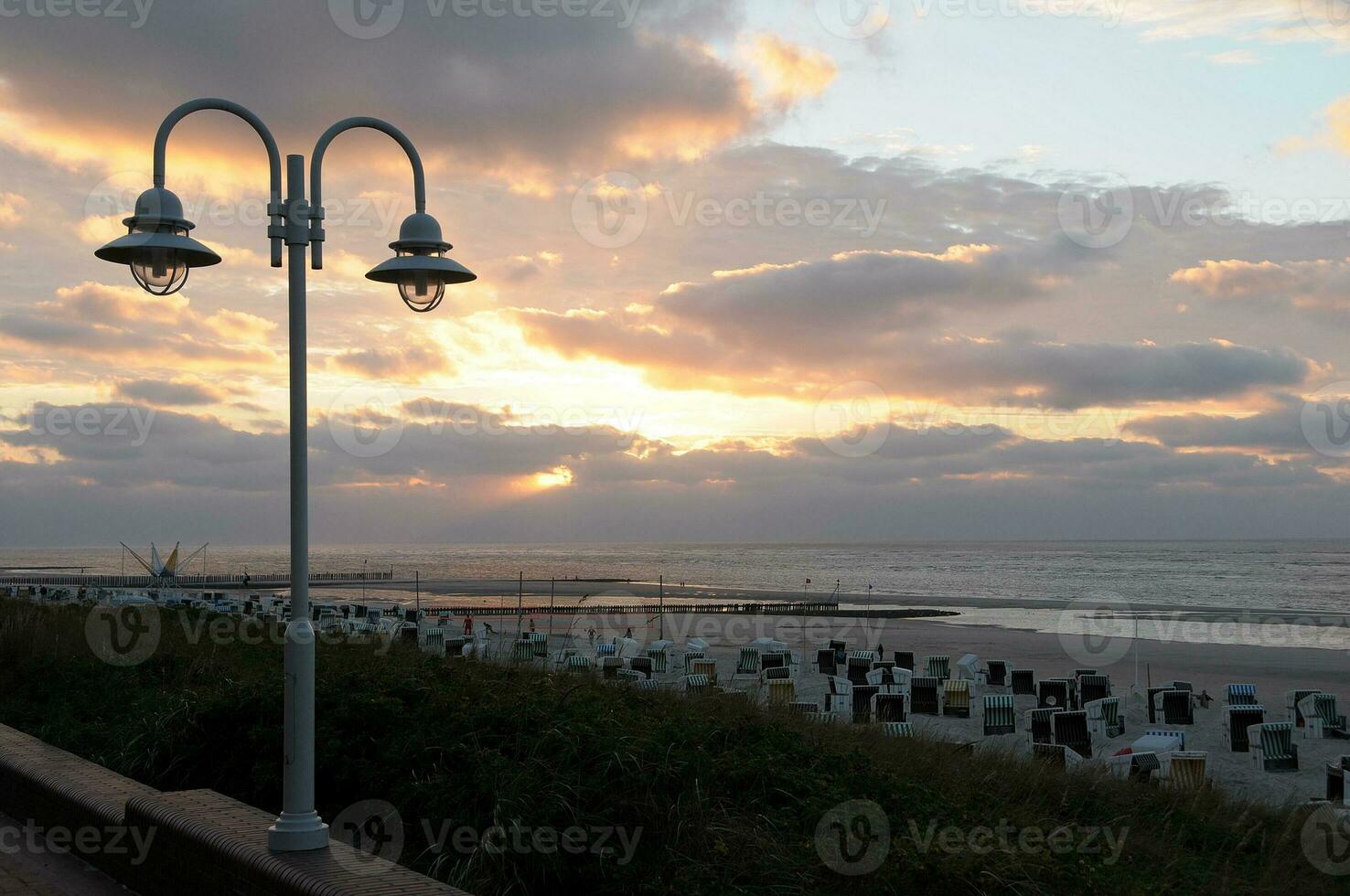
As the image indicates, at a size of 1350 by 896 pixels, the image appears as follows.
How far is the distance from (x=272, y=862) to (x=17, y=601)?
63.2ft

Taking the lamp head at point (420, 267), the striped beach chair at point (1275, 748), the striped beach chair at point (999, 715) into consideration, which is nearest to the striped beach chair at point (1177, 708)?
the striped beach chair at point (999, 715)

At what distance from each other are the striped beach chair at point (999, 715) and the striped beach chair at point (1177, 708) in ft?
10.3

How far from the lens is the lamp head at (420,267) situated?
639 cm

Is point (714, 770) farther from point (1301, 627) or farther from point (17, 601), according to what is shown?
point (1301, 627)

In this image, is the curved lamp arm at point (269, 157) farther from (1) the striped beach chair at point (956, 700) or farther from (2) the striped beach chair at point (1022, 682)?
(2) the striped beach chair at point (1022, 682)

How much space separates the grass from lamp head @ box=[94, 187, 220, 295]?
369cm

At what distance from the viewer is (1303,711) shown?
1888 centimetres

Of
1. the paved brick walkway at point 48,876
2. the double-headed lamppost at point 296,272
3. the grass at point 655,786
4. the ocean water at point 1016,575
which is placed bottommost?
the ocean water at point 1016,575

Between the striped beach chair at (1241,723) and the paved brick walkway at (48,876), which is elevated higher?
the paved brick walkway at (48,876)

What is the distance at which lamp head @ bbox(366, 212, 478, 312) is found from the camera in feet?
21.0

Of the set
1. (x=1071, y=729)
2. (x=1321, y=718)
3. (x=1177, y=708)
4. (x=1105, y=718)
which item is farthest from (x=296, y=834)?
(x=1321, y=718)

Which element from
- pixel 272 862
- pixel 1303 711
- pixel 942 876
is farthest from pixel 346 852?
pixel 1303 711

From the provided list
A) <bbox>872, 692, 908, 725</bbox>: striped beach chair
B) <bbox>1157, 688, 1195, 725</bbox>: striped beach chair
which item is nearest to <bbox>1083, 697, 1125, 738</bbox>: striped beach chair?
<bbox>1157, 688, 1195, 725</bbox>: striped beach chair

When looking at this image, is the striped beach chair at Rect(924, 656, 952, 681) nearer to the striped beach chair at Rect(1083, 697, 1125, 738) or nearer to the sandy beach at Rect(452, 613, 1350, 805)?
the sandy beach at Rect(452, 613, 1350, 805)
